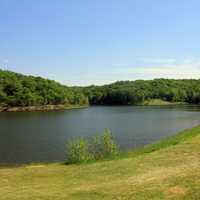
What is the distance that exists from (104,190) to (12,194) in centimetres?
327

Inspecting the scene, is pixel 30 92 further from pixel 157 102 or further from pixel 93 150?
pixel 93 150

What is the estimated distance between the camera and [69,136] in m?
41.8

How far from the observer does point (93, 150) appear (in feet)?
77.7

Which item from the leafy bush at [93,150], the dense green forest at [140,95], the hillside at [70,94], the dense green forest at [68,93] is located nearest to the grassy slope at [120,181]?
the leafy bush at [93,150]

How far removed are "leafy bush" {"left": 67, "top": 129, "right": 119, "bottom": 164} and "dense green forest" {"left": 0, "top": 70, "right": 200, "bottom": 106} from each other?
92163 millimetres

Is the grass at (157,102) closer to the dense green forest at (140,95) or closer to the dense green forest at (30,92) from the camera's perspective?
the dense green forest at (140,95)

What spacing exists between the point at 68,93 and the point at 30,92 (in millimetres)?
22632

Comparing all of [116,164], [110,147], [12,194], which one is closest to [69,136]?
[110,147]

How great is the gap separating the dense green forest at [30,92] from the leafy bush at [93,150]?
302 ft

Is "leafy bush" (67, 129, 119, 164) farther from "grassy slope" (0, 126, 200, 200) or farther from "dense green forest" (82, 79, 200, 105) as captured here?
"dense green forest" (82, 79, 200, 105)

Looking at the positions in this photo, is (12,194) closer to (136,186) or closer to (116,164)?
(136,186)

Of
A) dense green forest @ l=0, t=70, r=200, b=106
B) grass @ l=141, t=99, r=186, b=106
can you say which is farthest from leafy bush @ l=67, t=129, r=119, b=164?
grass @ l=141, t=99, r=186, b=106

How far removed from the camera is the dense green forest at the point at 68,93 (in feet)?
378

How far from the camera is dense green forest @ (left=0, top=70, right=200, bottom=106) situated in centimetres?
11519
